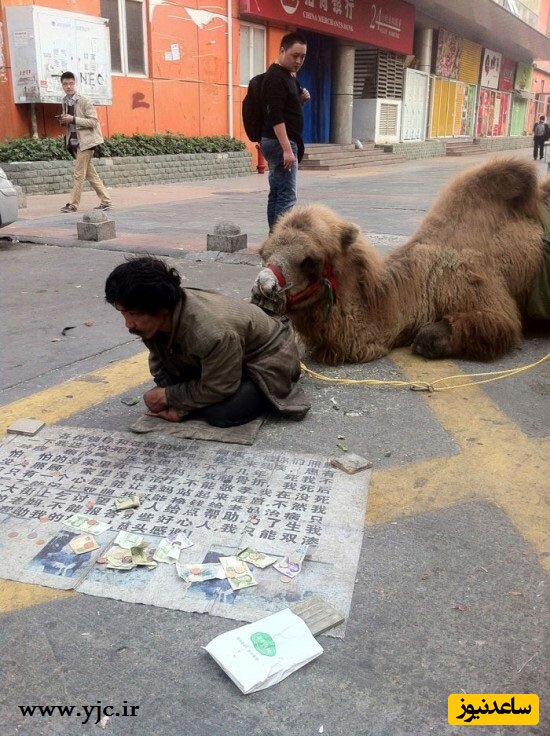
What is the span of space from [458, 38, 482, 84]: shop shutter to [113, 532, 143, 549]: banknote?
35.8m

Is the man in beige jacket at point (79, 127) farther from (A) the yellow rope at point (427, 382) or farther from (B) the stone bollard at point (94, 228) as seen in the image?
(A) the yellow rope at point (427, 382)

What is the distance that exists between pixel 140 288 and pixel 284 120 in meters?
4.49

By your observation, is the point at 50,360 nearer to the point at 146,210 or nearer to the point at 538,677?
the point at 538,677

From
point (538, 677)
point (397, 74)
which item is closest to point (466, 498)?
point (538, 677)

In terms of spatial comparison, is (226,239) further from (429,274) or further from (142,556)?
(142,556)

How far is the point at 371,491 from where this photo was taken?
294 cm

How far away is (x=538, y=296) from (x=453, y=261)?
745 mm

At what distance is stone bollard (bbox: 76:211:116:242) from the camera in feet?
28.1

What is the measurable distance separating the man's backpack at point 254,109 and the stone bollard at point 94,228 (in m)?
2.50

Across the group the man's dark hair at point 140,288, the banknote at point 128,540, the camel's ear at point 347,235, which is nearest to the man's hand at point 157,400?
the man's dark hair at point 140,288

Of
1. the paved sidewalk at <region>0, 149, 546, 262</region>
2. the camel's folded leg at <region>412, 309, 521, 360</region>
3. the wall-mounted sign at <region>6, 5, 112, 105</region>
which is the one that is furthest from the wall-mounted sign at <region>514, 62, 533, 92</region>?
the camel's folded leg at <region>412, 309, 521, 360</region>

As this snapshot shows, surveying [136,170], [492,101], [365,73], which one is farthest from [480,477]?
[492,101]

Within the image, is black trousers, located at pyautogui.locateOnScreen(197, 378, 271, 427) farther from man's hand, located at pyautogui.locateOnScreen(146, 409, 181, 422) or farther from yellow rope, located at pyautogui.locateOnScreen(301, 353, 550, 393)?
yellow rope, located at pyautogui.locateOnScreen(301, 353, 550, 393)

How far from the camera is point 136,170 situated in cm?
1562
